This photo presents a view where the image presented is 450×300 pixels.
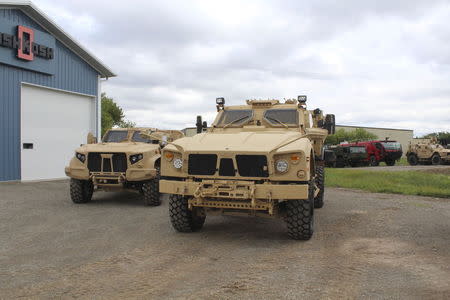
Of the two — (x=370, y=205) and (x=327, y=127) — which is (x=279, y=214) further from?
(x=370, y=205)

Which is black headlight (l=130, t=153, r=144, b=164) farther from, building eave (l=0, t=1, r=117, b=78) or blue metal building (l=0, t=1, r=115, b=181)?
building eave (l=0, t=1, r=117, b=78)

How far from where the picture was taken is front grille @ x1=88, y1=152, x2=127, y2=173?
8.54 m

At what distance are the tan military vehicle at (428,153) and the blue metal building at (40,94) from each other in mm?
22134

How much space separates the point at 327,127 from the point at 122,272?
187 inches

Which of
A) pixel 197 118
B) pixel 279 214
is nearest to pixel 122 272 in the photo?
pixel 279 214

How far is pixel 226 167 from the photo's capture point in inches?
212

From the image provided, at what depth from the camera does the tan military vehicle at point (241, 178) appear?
16.9 ft

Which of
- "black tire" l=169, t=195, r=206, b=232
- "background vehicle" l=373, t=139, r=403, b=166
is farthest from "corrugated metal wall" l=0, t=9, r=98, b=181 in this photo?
"background vehicle" l=373, t=139, r=403, b=166

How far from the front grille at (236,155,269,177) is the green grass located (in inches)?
308

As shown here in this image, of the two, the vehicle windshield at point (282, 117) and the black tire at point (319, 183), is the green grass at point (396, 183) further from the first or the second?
the vehicle windshield at point (282, 117)

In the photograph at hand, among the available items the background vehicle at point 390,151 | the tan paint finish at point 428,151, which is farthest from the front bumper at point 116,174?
the tan paint finish at point 428,151

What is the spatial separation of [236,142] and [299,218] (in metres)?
1.31

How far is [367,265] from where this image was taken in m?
4.44

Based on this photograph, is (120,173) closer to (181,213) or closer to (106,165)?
(106,165)
